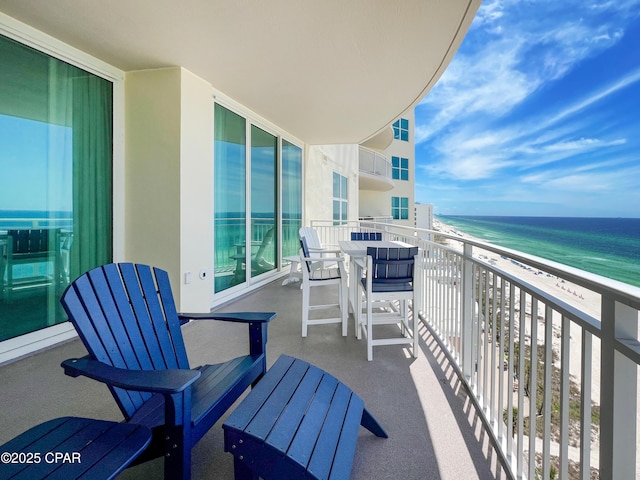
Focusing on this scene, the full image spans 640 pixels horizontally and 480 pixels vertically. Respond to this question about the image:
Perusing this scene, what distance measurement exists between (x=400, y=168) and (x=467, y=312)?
55.8ft

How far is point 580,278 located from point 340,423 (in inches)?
43.7

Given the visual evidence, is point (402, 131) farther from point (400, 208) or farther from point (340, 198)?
point (340, 198)

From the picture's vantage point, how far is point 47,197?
2773mm

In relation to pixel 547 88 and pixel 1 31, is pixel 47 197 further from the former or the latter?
pixel 547 88

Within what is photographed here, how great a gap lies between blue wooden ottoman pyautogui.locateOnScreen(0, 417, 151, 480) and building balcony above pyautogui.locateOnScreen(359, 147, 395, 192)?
38.6ft

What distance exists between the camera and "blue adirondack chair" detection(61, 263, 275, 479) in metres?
1.18

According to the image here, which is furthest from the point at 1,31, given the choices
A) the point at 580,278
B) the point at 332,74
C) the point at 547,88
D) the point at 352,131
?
the point at 547,88

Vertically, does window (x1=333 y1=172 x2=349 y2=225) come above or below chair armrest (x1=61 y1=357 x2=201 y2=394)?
above

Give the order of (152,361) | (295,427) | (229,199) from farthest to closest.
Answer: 1. (229,199)
2. (152,361)
3. (295,427)

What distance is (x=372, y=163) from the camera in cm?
1301

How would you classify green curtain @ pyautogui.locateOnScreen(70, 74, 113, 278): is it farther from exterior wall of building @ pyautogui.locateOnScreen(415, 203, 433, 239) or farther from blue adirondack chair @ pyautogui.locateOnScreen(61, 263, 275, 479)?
exterior wall of building @ pyautogui.locateOnScreen(415, 203, 433, 239)

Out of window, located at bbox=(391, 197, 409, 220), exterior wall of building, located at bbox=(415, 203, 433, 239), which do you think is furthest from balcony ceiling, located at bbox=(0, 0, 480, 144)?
exterior wall of building, located at bbox=(415, 203, 433, 239)

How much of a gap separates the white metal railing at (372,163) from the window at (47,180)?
10.0 m

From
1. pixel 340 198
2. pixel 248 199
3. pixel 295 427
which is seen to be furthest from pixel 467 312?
pixel 340 198
